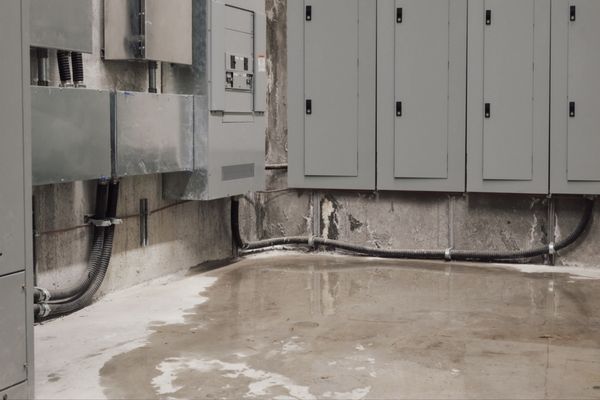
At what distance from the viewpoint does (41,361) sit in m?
3.51

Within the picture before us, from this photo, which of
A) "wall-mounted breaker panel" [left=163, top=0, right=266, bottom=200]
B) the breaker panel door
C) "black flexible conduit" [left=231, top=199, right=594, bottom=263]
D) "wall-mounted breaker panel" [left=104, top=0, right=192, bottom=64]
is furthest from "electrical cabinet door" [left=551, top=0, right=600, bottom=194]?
"wall-mounted breaker panel" [left=104, top=0, right=192, bottom=64]

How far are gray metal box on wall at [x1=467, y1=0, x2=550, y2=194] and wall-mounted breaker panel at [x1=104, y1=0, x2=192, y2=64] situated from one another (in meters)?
1.97

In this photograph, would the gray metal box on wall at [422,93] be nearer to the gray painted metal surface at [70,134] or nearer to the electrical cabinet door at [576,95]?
the electrical cabinet door at [576,95]

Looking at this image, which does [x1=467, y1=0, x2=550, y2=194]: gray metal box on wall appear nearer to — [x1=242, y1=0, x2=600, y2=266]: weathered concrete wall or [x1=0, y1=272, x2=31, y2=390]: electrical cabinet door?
[x1=242, y1=0, x2=600, y2=266]: weathered concrete wall

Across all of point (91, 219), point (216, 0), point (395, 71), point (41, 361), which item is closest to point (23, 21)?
point (41, 361)

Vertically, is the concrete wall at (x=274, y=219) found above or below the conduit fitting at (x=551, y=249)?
above

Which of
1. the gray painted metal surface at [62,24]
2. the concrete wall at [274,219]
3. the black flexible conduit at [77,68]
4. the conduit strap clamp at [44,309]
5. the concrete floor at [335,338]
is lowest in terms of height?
the concrete floor at [335,338]

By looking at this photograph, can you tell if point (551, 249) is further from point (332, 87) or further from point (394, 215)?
point (332, 87)

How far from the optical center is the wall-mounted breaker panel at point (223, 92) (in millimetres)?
5004

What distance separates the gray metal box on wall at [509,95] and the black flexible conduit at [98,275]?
2344mm

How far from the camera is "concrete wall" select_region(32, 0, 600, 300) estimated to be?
14.3 feet

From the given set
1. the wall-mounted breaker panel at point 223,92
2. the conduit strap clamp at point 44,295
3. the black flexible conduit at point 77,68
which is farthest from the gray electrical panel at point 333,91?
the conduit strap clamp at point 44,295

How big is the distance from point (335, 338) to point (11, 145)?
1.65 m

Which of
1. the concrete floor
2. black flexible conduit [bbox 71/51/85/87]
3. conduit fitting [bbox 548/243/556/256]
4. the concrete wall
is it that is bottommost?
the concrete floor
